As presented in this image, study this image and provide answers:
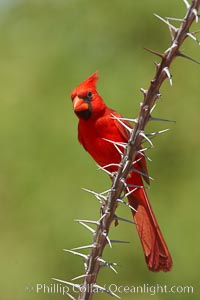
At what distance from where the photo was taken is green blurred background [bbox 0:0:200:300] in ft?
17.0

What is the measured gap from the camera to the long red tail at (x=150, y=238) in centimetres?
276

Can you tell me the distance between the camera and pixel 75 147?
5.30m

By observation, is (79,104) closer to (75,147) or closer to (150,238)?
(150,238)

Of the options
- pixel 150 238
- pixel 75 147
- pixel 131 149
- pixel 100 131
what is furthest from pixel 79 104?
pixel 75 147

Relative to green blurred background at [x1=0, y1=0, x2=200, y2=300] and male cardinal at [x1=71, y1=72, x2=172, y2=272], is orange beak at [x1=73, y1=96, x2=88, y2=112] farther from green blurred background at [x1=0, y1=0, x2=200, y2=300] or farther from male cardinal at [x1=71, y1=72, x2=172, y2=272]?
green blurred background at [x1=0, y1=0, x2=200, y2=300]

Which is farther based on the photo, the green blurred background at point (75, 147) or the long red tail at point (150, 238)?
the green blurred background at point (75, 147)

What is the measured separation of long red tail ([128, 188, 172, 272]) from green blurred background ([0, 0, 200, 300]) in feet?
5.67

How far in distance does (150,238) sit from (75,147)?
248 centimetres

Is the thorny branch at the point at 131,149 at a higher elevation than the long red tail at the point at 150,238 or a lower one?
higher

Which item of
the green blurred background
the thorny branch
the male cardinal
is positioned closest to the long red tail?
the male cardinal

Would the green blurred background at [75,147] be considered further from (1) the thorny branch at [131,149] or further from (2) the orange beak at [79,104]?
(1) the thorny branch at [131,149]

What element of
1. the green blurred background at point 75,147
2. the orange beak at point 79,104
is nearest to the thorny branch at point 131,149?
the orange beak at point 79,104

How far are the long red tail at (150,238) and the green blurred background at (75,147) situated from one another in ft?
5.67

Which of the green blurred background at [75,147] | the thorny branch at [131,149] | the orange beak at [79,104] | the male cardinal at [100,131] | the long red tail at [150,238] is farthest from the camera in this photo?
the green blurred background at [75,147]
